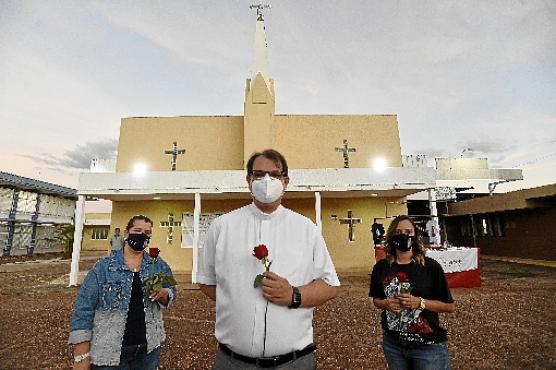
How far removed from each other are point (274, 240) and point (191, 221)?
13.8 m

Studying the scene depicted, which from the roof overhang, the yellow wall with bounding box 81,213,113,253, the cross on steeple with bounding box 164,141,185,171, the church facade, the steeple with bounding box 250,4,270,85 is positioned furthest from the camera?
the yellow wall with bounding box 81,213,113,253

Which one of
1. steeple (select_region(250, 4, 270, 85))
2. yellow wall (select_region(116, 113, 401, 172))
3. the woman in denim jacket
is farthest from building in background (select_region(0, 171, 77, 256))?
the woman in denim jacket

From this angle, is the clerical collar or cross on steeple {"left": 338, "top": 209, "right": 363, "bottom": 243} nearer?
the clerical collar

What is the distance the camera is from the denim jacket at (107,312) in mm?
2258

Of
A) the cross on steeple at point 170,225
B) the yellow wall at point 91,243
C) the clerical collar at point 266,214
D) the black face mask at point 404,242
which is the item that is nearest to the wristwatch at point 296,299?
the clerical collar at point 266,214

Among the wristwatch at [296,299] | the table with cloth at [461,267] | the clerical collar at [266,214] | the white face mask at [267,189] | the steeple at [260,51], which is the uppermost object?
the steeple at [260,51]

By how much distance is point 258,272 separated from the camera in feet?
5.74

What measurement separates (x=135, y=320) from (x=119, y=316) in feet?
0.42

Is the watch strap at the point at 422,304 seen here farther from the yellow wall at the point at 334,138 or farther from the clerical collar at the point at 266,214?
the yellow wall at the point at 334,138

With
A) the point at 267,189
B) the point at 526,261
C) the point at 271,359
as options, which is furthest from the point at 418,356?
the point at 526,261

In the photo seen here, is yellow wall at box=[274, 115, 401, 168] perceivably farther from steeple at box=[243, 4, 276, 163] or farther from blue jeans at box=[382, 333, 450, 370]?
blue jeans at box=[382, 333, 450, 370]

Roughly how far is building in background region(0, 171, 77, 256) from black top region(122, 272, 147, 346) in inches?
1172

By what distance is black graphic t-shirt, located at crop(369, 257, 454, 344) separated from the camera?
2346 millimetres

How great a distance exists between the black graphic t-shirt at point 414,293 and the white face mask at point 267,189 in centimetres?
129
